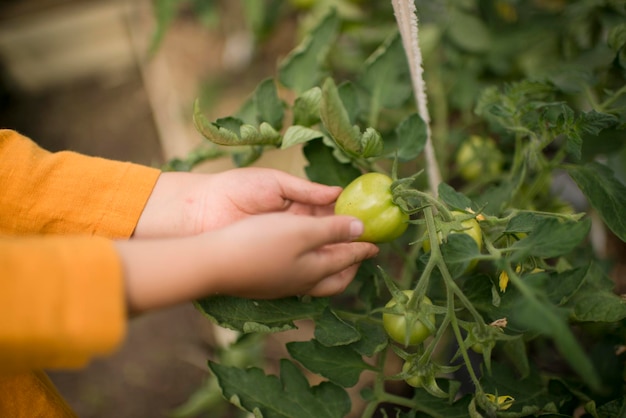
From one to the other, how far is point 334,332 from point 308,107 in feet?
0.99

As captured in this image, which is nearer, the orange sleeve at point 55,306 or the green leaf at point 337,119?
the orange sleeve at point 55,306

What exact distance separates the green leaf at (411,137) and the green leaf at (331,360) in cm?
28

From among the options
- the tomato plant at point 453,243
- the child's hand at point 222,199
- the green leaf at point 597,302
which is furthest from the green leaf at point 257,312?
the green leaf at point 597,302

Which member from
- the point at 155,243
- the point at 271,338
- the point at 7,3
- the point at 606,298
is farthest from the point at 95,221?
the point at 7,3

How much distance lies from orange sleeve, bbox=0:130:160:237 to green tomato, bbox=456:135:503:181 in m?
0.58

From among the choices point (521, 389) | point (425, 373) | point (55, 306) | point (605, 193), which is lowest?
point (521, 389)

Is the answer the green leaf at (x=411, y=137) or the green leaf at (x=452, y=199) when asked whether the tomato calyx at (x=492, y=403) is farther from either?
the green leaf at (x=411, y=137)

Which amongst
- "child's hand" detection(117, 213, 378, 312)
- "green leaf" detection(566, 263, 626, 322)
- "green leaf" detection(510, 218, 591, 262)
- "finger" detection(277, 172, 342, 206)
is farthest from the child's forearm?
"green leaf" detection(566, 263, 626, 322)

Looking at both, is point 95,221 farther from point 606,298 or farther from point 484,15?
point 484,15

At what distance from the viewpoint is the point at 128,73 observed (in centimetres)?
222

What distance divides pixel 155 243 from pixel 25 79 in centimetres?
195

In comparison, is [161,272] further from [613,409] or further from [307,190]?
[613,409]

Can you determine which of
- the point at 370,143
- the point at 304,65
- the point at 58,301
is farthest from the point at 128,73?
the point at 58,301

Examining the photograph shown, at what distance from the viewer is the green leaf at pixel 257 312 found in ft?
2.26
